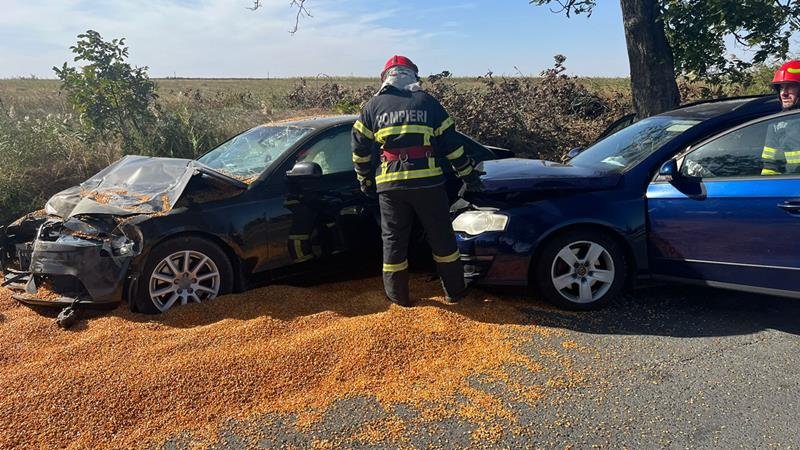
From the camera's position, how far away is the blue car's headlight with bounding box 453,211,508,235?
459 cm

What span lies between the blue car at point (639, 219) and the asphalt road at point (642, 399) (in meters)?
0.34

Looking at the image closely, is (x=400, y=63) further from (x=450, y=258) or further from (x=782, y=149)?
(x=782, y=149)

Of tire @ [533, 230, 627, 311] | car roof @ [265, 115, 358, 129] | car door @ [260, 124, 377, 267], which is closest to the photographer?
tire @ [533, 230, 627, 311]

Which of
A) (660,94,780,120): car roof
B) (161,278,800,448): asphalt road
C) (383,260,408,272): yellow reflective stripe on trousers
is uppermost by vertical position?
(660,94,780,120): car roof

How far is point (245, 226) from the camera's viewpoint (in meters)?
4.85

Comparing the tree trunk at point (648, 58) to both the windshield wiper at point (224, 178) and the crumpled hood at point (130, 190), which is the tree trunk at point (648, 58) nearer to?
the windshield wiper at point (224, 178)

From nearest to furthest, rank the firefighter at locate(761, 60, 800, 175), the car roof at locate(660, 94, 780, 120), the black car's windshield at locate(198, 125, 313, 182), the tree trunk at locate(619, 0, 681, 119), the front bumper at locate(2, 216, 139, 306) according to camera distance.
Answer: the firefighter at locate(761, 60, 800, 175), the front bumper at locate(2, 216, 139, 306), the car roof at locate(660, 94, 780, 120), the black car's windshield at locate(198, 125, 313, 182), the tree trunk at locate(619, 0, 681, 119)

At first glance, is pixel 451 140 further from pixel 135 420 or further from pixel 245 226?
pixel 135 420

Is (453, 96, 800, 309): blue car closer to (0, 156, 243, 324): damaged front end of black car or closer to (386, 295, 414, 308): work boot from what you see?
(386, 295, 414, 308): work boot

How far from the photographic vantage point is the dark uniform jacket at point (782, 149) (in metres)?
4.23

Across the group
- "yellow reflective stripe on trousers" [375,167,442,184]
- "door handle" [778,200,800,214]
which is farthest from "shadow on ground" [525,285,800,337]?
"yellow reflective stripe on trousers" [375,167,442,184]

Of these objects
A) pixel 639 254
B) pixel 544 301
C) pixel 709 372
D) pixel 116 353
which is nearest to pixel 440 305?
pixel 544 301

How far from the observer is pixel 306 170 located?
4816mm

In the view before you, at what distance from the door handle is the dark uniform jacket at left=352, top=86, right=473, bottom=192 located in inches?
85.6
